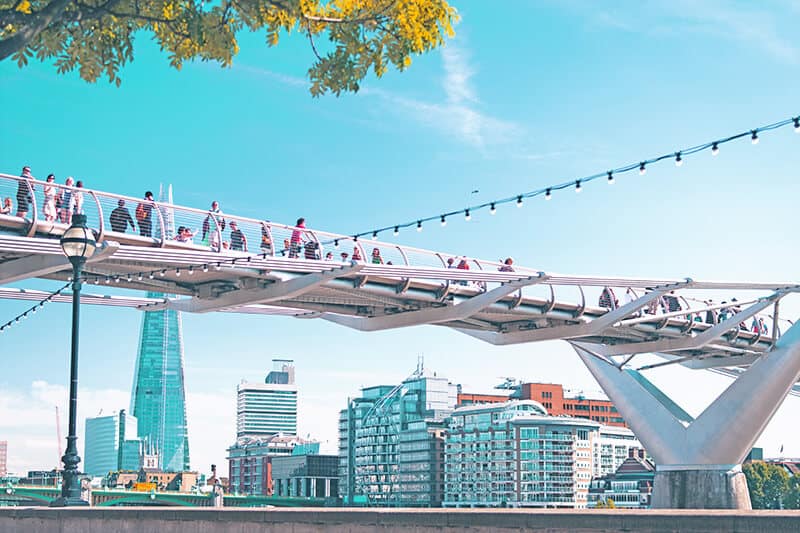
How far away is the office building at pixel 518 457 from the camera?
503ft

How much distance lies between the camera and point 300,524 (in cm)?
1241

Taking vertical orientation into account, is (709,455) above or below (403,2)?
below

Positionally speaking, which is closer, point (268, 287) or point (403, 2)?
point (403, 2)

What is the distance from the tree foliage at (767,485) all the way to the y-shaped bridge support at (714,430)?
3961 inches

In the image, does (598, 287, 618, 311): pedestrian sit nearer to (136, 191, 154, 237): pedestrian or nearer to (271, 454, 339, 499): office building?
(136, 191, 154, 237): pedestrian

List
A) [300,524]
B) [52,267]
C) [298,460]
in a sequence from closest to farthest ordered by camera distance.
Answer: [300,524], [52,267], [298,460]

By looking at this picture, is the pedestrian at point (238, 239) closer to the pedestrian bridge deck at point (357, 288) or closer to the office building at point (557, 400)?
the pedestrian bridge deck at point (357, 288)

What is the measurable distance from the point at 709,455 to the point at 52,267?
2392 centimetres

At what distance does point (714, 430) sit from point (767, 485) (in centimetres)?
10490

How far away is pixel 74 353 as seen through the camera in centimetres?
1628

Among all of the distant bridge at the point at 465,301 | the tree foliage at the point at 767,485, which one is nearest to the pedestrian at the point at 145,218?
the distant bridge at the point at 465,301

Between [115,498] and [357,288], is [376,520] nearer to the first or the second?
[357,288]

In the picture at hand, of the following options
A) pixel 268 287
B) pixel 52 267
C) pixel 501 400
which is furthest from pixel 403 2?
pixel 501 400

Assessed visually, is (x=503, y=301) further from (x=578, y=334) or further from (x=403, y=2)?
(x=403, y=2)
